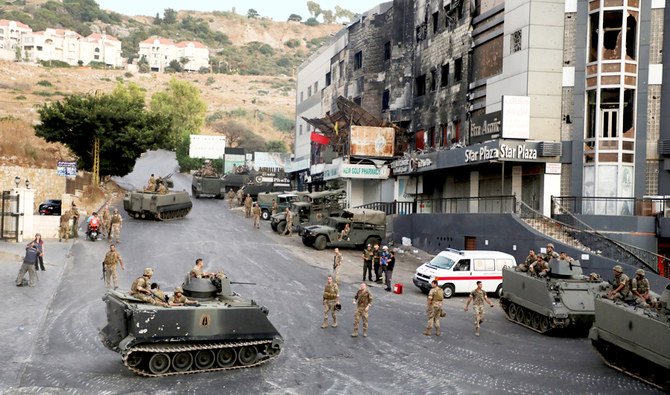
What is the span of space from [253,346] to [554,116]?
22810mm

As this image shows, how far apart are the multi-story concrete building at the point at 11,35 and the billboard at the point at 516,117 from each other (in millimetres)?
178226

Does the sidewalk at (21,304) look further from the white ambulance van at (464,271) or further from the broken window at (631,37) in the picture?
the broken window at (631,37)

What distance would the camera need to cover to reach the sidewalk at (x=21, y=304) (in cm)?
1662

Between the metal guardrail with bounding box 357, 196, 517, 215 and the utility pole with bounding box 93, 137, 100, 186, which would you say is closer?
the metal guardrail with bounding box 357, 196, 517, 215

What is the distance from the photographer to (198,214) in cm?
5047

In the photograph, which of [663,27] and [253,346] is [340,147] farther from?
[253,346]

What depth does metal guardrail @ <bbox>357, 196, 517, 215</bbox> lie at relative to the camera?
35.8 m

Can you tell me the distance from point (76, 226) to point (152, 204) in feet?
26.8

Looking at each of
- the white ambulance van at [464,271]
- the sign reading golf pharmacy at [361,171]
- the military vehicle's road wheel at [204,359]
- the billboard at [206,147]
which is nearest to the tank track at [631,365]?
the white ambulance van at [464,271]

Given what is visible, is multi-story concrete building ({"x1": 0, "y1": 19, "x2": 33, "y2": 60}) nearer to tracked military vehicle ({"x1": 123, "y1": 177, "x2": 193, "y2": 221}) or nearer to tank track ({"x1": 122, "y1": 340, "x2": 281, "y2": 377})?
tracked military vehicle ({"x1": 123, "y1": 177, "x2": 193, "y2": 221})

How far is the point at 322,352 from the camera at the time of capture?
18.0 m

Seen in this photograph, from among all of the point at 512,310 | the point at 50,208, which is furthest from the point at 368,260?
the point at 50,208

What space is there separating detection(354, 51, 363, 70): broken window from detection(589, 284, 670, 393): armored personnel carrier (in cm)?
4111

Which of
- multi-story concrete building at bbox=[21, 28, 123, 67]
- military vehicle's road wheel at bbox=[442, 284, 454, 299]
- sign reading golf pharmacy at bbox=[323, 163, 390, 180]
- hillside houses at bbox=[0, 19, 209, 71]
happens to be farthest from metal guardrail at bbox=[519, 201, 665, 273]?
multi-story concrete building at bbox=[21, 28, 123, 67]
